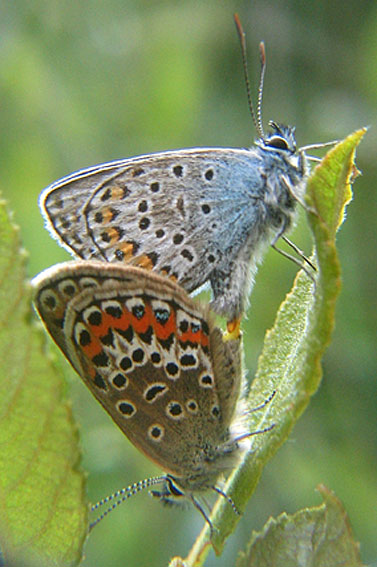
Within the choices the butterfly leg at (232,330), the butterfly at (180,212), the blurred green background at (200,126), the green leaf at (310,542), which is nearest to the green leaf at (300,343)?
the green leaf at (310,542)

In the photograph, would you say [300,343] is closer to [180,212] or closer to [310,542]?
[310,542]

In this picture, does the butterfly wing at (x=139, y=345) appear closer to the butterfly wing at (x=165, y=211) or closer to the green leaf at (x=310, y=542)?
the green leaf at (x=310, y=542)

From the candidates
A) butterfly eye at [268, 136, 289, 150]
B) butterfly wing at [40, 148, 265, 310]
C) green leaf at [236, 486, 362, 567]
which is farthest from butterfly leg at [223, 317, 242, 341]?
green leaf at [236, 486, 362, 567]

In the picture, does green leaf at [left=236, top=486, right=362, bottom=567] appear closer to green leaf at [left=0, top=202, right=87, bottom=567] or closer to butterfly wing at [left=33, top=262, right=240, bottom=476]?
green leaf at [left=0, top=202, right=87, bottom=567]

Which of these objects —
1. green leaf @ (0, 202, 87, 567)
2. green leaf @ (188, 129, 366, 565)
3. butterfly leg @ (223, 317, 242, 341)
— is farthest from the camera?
butterfly leg @ (223, 317, 242, 341)

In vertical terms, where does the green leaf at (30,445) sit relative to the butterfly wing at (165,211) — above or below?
below

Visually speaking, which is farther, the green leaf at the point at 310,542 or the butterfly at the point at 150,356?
the butterfly at the point at 150,356
